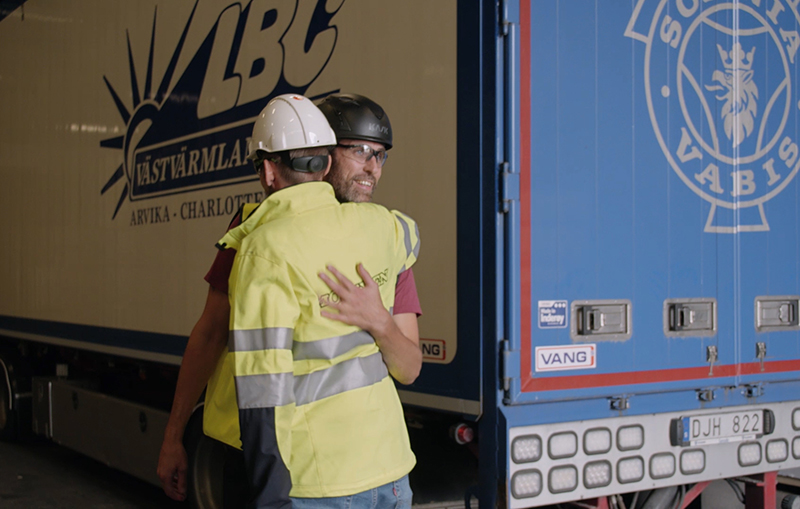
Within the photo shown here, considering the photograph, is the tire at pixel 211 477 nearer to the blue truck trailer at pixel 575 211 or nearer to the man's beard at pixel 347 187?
the blue truck trailer at pixel 575 211

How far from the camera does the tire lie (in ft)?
14.2

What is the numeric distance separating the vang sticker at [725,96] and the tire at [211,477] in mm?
2737

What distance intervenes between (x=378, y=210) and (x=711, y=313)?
2.09 meters

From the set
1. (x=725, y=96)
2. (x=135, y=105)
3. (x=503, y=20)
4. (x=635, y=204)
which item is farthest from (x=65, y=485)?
(x=725, y=96)

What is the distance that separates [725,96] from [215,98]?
2.77 metres

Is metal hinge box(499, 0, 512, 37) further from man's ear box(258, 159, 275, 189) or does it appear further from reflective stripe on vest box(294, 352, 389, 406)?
reflective stripe on vest box(294, 352, 389, 406)

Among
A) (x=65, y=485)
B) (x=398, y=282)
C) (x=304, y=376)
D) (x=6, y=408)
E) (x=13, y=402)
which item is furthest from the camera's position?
(x=6, y=408)

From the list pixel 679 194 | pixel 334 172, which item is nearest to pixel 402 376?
pixel 334 172

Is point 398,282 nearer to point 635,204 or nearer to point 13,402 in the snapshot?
point 635,204

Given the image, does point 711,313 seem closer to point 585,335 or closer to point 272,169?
point 585,335

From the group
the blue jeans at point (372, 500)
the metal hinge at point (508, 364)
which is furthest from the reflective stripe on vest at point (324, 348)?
the metal hinge at point (508, 364)

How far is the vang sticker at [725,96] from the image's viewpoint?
349 centimetres

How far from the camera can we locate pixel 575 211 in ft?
10.5

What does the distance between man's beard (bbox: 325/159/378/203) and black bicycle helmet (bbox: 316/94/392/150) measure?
121 mm
